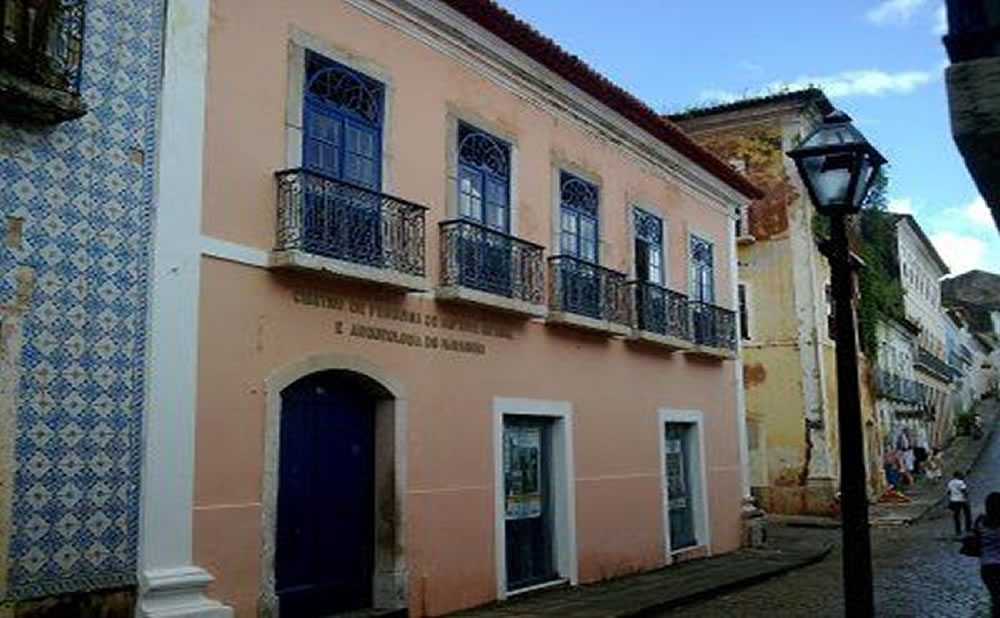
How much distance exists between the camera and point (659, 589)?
36.7 feet

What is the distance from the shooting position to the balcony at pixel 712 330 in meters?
14.6

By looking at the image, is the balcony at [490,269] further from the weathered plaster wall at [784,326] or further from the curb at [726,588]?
the weathered plaster wall at [784,326]

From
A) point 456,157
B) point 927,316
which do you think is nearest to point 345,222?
point 456,157

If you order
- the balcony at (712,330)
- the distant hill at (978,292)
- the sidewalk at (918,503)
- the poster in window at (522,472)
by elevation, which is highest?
the distant hill at (978,292)

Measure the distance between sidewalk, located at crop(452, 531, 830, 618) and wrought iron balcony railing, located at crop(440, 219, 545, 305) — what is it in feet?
10.4

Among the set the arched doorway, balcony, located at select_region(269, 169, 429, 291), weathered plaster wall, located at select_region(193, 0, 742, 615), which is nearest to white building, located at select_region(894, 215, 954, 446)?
weathered plaster wall, located at select_region(193, 0, 742, 615)

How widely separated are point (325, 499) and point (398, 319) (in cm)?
176

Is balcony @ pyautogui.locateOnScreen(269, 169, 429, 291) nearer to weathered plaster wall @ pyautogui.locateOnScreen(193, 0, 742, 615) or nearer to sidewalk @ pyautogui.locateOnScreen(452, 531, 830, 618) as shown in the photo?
weathered plaster wall @ pyautogui.locateOnScreen(193, 0, 742, 615)

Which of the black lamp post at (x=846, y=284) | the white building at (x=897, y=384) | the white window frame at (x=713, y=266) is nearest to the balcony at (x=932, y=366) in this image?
the white building at (x=897, y=384)

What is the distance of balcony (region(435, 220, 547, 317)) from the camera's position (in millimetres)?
9641

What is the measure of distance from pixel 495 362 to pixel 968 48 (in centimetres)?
785

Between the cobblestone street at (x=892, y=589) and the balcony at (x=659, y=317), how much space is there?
3.40 m

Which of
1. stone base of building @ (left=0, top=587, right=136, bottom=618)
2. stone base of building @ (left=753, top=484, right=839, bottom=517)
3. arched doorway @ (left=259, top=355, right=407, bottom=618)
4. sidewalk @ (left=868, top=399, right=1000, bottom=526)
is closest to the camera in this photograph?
stone base of building @ (left=0, top=587, right=136, bottom=618)

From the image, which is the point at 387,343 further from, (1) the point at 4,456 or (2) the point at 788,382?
(2) the point at 788,382
